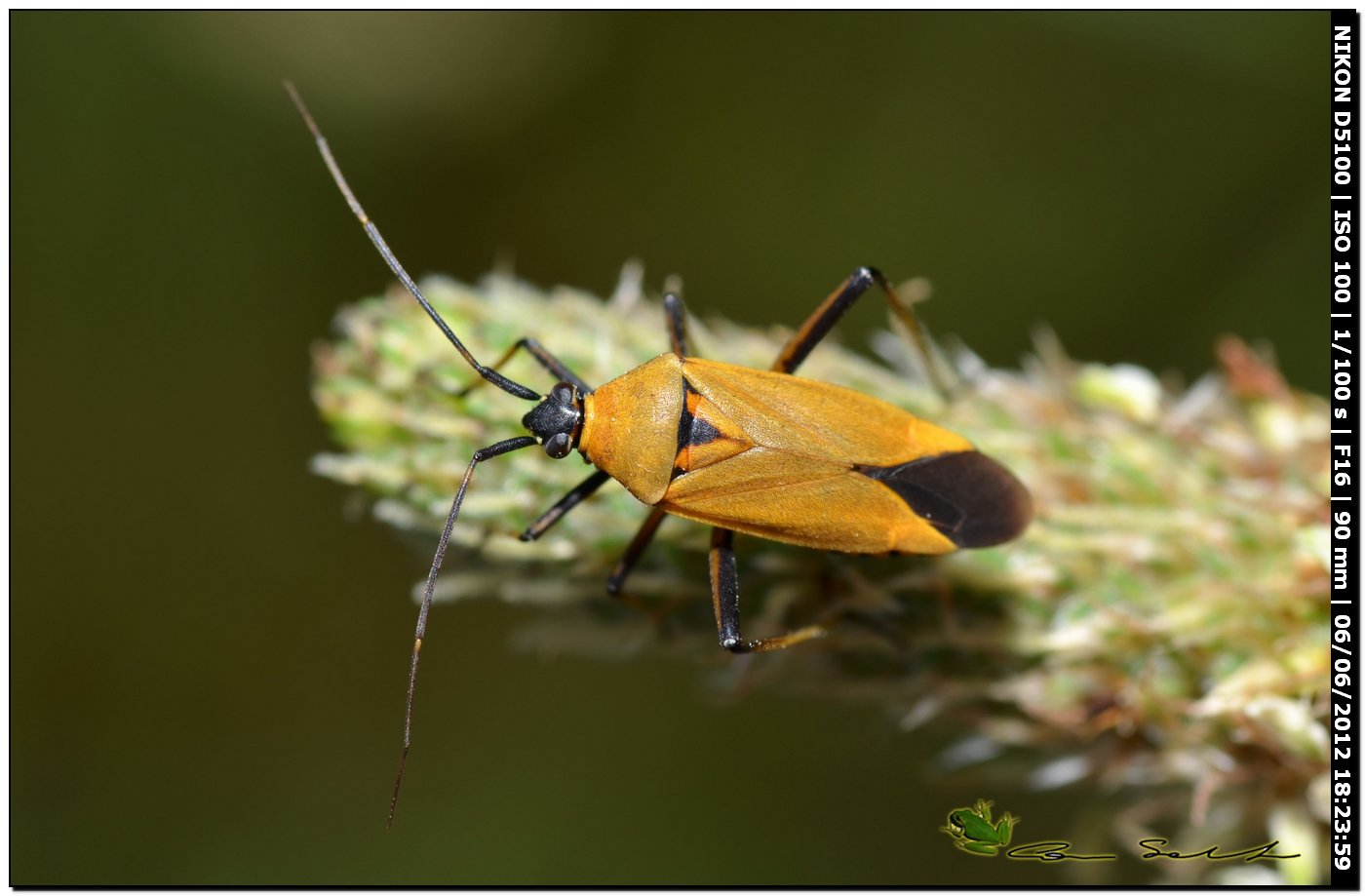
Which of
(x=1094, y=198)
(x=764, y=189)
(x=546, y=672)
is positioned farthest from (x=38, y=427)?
(x=1094, y=198)

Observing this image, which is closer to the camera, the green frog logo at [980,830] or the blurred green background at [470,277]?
the green frog logo at [980,830]

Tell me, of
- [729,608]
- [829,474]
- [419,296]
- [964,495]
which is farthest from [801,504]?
[419,296]

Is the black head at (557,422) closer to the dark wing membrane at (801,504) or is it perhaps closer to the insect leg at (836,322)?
the dark wing membrane at (801,504)

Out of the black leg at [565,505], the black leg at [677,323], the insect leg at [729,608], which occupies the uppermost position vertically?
the black leg at [677,323]

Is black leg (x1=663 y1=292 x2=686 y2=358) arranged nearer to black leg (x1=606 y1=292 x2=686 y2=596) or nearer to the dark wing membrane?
black leg (x1=606 y1=292 x2=686 y2=596)

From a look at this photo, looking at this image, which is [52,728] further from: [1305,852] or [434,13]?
[1305,852]

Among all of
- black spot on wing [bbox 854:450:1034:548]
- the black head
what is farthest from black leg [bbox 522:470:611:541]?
black spot on wing [bbox 854:450:1034:548]

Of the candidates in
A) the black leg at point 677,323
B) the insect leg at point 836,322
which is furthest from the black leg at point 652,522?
the insect leg at point 836,322
